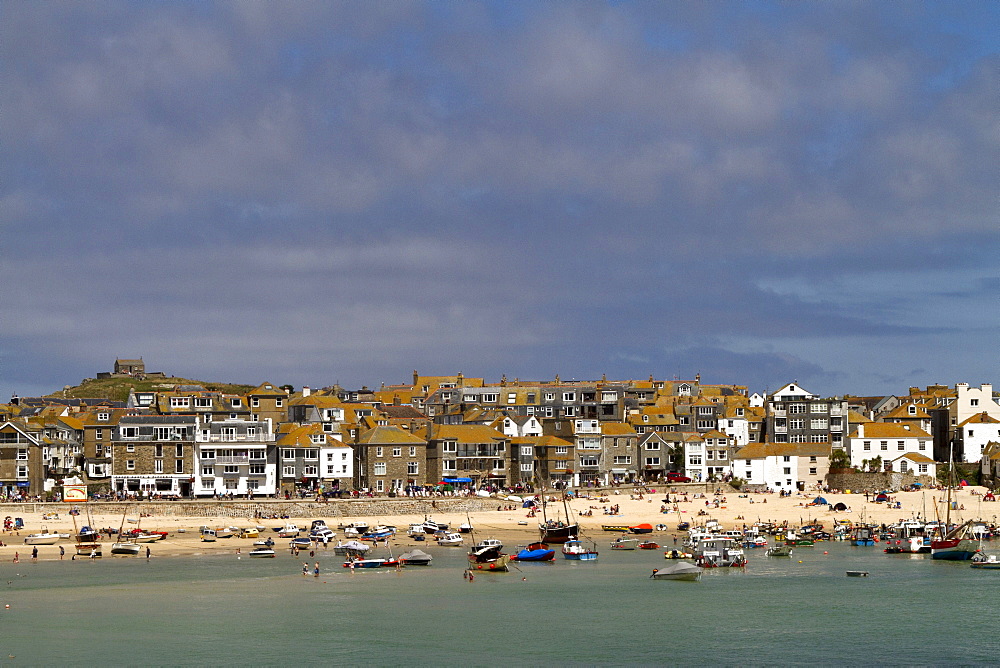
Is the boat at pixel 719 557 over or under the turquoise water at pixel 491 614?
over

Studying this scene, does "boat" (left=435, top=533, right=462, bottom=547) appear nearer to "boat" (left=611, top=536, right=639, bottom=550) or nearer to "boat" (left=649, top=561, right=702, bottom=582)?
"boat" (left=611, top=536, right=639, bottom=550)

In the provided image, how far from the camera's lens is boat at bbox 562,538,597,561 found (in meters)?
93.4

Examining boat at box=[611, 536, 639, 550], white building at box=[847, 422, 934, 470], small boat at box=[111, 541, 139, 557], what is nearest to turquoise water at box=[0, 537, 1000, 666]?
small boat at box=[111, 541, 139, 557]

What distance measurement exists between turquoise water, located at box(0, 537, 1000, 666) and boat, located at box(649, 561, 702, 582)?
1.12 meters

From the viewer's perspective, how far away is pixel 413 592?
250 feet

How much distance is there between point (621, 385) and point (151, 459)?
7338cm

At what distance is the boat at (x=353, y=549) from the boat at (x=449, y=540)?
8.27m

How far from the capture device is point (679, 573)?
3260 inches

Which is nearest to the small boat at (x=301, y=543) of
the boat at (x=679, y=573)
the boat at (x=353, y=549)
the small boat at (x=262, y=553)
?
the small boat at (x=262, y=553)

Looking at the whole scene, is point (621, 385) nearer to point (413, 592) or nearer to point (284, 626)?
point (413, 592)

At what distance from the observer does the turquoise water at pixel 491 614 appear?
2357 inches

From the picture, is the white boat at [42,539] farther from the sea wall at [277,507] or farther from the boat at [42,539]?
the sea wall at [277,507]

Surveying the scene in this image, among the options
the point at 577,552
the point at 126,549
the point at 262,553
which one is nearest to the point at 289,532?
the point at 262,553

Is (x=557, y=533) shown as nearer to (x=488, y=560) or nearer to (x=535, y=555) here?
(x=535, y=555)
